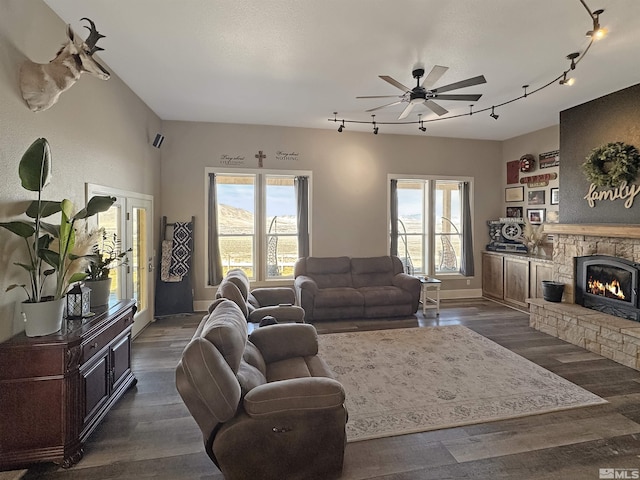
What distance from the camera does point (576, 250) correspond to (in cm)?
501

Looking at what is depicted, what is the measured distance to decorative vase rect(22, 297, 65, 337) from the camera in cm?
224

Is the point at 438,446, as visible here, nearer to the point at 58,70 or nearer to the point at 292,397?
the point at 292,397

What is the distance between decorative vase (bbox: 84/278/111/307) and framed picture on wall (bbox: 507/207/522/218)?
728 cm

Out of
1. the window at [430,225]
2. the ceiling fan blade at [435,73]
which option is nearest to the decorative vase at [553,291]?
the window at [430,225]

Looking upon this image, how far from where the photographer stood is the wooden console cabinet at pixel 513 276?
592 cm

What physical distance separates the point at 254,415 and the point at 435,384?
2154 mm

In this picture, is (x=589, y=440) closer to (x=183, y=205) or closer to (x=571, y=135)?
(x=571, y=135)

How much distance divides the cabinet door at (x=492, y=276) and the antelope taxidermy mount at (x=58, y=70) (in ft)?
23.2

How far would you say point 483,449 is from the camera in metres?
2.42

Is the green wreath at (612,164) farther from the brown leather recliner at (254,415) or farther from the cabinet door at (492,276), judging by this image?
the brown leather recliner at (254,415)

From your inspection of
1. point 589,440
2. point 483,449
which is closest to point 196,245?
point 483,449

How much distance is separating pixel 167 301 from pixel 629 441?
232 inches

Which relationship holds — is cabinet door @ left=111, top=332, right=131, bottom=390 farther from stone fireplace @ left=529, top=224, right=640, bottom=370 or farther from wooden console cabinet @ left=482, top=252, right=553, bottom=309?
wooden console cabinet @ left=482, top=252, right=553, bottom=309

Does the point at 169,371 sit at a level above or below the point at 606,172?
below
